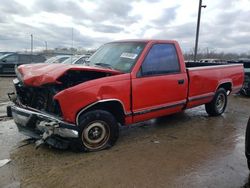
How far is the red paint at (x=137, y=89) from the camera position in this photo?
475 cm

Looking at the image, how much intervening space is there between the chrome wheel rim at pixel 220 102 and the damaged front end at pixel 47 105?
401cm

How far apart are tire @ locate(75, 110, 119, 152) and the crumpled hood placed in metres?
0.72

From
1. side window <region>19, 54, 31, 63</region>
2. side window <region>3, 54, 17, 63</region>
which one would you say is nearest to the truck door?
side window <region>3, 54, 17, 63</region>

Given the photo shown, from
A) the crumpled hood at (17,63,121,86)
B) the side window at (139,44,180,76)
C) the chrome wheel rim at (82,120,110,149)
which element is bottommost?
the chrome wheel rim at (82,120,110,149)

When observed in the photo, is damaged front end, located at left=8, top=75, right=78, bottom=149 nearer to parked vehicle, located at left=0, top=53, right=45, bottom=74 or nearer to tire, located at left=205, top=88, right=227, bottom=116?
Result: tire, located at left=205, top=88, right=227, bottom=116

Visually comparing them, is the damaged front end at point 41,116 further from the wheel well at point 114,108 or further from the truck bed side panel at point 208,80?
the truck bed side panel at point 208,80

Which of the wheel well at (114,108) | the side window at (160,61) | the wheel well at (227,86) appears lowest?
the wheel well at (114,108)

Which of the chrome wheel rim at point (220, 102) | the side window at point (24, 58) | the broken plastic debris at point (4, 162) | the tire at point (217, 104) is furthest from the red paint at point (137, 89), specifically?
the side window at point (24, 58)

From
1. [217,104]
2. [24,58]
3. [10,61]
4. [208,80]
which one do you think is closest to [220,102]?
[217,104]

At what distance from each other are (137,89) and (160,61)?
95 cm

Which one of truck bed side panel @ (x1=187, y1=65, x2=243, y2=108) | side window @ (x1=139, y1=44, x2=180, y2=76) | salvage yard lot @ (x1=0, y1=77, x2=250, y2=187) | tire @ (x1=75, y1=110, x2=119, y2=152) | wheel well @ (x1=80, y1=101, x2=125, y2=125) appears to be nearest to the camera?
salvage yard lot @ (x1=0, y1=77, x2=250, y2=187)

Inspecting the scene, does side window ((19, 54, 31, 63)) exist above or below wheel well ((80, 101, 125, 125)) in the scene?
above

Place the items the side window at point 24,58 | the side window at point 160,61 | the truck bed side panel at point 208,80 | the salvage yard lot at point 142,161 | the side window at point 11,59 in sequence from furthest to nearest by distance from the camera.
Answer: the side window at point 24,58 < the side window at point 11,59 < the truck bed side panel at point 208,80 < the side window at point 160,61 < the salvage yard lot at point 142,161

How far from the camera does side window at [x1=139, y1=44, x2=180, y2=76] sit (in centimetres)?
575
